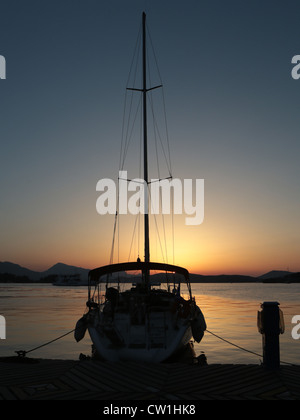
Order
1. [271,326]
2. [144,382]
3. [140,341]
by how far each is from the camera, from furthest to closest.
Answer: [140,341]
[271,326]
[144,382]

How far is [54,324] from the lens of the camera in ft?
117

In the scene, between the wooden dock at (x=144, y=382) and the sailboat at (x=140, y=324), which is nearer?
the wooden dock at (x=144, y=382)

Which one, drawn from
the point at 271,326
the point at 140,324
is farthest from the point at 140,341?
the point at 271,326

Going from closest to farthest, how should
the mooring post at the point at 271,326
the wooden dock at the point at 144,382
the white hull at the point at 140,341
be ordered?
the wooden dock at the point at 144,382
the mooring post at the point at 271,326
the white hull at the point at 140,341

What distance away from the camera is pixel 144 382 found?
824 centimetres

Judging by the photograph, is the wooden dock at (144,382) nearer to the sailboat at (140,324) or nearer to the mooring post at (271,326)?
the mooring post at (271,326)

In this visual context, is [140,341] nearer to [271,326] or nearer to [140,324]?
[140,324]

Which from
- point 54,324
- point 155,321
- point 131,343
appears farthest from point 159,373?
point 54,324

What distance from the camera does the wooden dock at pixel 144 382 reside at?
23.7 feet

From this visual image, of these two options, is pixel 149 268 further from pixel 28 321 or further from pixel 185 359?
pixel 28 321

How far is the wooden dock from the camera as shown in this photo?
7211 millimetres

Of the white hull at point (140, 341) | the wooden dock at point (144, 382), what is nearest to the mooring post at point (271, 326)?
the wooden dock at point (144, 382)
